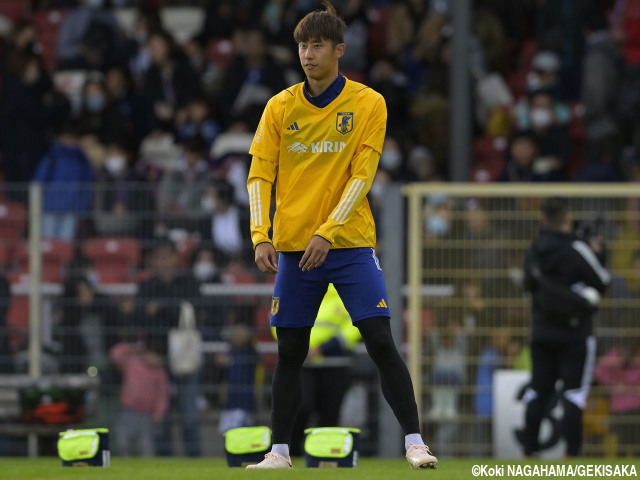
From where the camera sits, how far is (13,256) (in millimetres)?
11930

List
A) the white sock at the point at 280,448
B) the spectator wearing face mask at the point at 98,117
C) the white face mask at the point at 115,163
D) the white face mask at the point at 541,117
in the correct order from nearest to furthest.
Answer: the white sock at the point at 280,448 < the white face mask at the point at 115,163 < the white face mask at the point at 541,117 < the spectator wearing face mask at the point at 98,117

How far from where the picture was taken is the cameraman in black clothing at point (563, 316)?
10.2 meters

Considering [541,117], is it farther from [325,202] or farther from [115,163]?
[325,202]

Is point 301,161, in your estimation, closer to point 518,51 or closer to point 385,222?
point 385,222

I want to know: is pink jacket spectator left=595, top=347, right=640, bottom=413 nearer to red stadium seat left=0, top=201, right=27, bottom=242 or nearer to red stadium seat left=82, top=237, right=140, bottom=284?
red stadium seat left=82, top=237, right=140, bottom=284

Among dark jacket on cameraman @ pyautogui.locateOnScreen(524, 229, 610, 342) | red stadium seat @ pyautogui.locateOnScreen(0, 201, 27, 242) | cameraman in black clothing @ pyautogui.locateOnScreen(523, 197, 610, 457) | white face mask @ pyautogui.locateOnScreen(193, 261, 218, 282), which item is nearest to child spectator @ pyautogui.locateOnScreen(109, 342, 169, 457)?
white face mask @ pyautogui.locateOnScreen(193, 261, 218, 282)

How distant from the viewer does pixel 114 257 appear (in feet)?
38.4

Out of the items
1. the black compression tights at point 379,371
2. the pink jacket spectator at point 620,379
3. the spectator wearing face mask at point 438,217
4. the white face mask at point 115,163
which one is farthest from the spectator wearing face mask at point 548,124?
the black compression tights at point 379,371

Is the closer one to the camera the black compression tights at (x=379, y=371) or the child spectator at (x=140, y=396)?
the black compression tights at (x=379, y=371)

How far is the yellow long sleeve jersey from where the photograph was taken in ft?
22.2

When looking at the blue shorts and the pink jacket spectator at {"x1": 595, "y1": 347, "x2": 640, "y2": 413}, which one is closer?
the blue shorts

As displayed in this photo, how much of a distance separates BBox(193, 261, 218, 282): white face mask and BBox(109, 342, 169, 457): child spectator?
0.78 metres

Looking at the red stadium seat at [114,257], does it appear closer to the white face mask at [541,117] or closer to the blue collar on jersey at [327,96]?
the blue collar on jersey at [327,96]

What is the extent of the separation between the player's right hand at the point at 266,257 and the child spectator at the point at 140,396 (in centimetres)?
506
